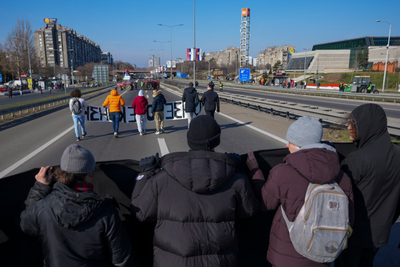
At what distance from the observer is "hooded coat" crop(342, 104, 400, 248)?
2.59 meters

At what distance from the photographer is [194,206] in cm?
214

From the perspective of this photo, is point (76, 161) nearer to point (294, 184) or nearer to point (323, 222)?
point (294, 184)

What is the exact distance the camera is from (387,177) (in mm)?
2611

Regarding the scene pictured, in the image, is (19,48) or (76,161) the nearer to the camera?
(76,161)

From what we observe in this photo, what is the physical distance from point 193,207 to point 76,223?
77 cm

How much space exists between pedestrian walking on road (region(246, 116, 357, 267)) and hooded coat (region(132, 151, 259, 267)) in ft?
0.96

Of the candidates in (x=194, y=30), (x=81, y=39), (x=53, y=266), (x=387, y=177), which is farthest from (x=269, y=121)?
(x=81, y=39)

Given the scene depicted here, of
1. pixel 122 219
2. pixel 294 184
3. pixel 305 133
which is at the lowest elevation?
pixel 122 219

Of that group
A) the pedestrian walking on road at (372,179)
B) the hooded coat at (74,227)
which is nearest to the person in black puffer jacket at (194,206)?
the hooded coat at (74,227)

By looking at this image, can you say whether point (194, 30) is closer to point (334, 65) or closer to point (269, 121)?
point (269, 121)

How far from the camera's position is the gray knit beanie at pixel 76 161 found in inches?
88.2

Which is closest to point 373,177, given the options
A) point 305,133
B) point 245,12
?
point 305,133

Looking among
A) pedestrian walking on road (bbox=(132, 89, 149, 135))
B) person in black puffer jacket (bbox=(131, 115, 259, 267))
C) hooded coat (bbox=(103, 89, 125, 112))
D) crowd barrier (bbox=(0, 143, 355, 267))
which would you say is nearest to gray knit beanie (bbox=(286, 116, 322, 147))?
person in black puffer jacket (bbox=(131, 115, 259, 267))

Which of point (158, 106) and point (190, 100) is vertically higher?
point (190, 100)
